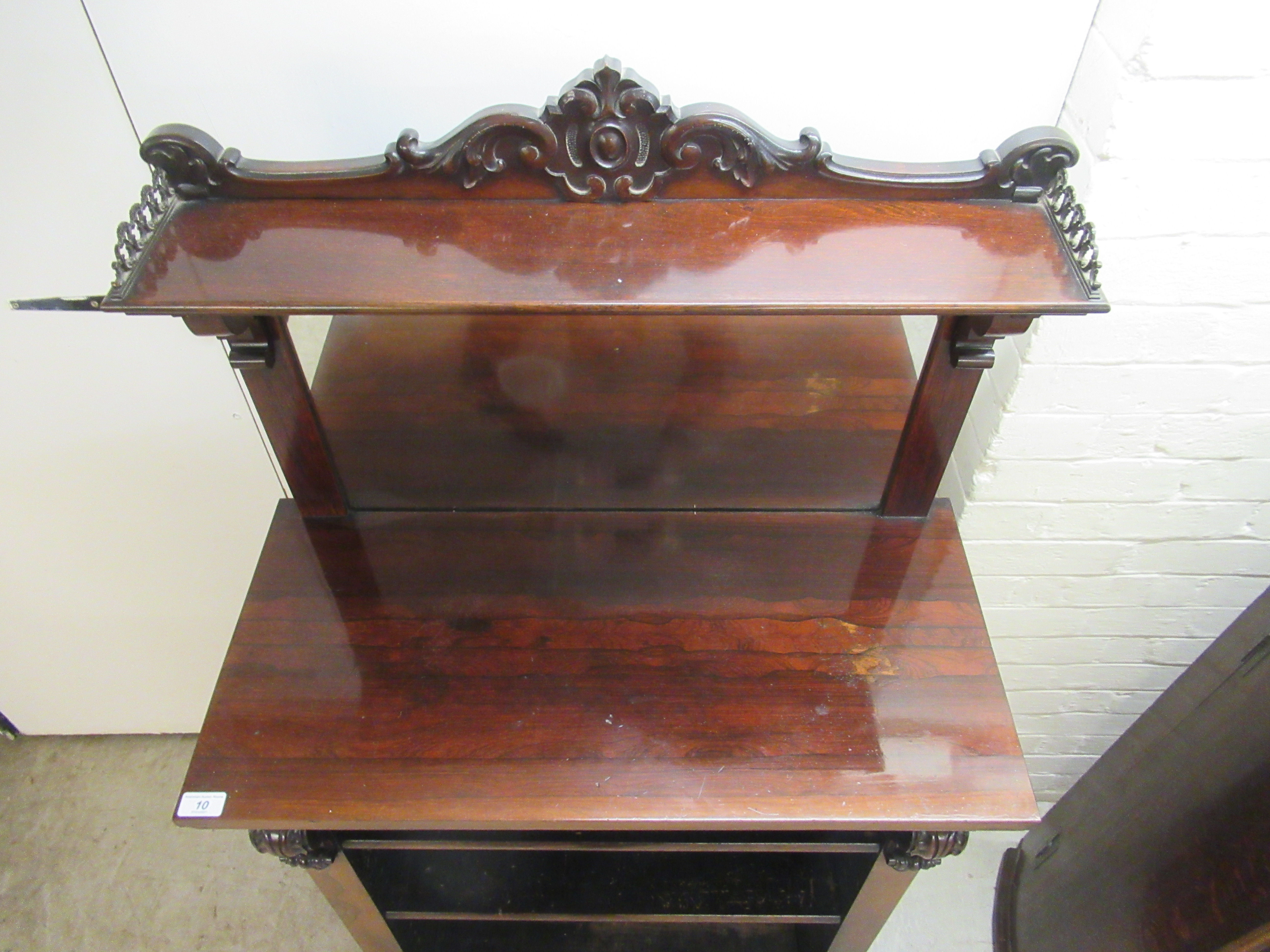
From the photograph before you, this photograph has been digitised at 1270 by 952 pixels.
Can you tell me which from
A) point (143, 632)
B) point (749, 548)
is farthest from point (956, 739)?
point (143, 632)

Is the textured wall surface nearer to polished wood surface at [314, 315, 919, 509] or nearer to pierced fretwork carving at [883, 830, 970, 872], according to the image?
polished wood surface at [314, 315, 919, 509]

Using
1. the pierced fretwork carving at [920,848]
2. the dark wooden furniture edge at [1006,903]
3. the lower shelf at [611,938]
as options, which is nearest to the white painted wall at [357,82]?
the pierced fretwork carving at [920,848]

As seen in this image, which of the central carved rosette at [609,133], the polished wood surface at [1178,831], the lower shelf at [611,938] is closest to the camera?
the central carved rosette at [609,133]

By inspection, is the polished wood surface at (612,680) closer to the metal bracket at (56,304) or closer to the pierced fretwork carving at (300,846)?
the pierced fretwork carving at (300,846)

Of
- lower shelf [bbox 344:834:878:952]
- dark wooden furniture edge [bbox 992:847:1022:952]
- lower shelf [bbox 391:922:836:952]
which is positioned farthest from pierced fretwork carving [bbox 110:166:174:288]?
dark wooden furniture edge [bbox 992:847:1022:952]

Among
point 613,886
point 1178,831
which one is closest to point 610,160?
point 613,886

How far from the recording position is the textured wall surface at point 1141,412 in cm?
89

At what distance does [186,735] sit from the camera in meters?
1.96

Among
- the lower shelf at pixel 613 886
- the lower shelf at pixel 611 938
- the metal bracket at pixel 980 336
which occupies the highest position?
the metal bracket at pixel 980 336

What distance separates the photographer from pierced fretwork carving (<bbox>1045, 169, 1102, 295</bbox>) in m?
0.78

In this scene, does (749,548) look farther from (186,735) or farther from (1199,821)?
(186,735)

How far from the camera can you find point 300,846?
3.17ft

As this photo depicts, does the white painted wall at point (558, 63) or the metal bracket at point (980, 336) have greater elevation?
the white painted wall at point (558, 63)

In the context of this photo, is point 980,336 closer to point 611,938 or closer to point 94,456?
point 611,938
